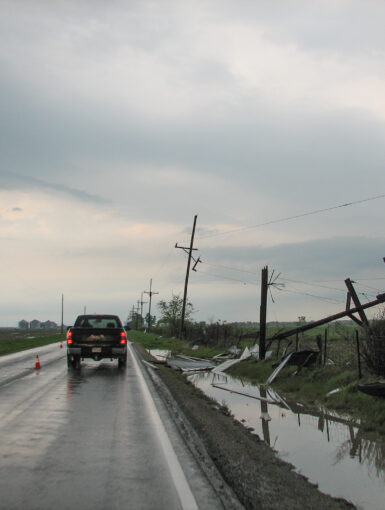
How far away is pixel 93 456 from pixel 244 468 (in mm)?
1936

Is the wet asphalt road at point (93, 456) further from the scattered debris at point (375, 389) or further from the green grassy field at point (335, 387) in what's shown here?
the scattered debris at point (375, 389)

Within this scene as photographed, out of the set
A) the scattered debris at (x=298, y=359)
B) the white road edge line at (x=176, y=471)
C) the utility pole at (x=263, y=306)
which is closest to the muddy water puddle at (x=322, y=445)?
the white road edge line at (x=176, y=471)

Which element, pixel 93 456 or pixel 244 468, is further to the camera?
pixel 93 456

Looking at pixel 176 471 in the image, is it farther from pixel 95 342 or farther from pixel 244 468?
pixel 95 342

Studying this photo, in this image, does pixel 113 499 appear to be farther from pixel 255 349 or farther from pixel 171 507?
pixel 255 349

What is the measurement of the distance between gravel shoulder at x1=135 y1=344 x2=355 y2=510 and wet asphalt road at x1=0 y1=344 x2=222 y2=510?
0.26m

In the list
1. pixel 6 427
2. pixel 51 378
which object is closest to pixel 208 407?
pixel 6 427

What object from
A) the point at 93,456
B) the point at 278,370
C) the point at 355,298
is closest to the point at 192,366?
the point at 278,370

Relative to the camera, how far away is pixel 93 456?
703 cm

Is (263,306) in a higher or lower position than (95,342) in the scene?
higher

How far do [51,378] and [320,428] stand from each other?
957cm

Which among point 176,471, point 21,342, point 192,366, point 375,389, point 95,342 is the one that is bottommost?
point 21,342

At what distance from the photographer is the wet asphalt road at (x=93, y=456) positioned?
17.4ft

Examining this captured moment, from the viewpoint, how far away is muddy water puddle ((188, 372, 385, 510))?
6681mm
